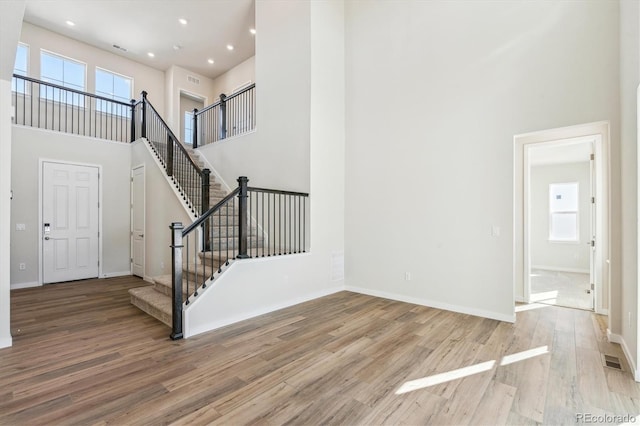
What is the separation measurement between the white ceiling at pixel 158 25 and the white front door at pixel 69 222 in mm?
3274

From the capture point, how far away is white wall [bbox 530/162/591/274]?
283 inches

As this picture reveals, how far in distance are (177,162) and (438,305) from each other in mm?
5223

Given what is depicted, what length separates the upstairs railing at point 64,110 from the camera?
20.9ft

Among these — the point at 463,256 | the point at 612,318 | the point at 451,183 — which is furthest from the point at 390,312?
the point at 612,318

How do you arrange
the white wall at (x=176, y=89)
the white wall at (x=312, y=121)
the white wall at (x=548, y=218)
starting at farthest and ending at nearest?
the white wall at (x=176, y=89) < the white wall at (x=548, y=218) < the white wall at (x=312, y=121)

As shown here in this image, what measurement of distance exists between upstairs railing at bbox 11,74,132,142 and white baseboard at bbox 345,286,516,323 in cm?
673

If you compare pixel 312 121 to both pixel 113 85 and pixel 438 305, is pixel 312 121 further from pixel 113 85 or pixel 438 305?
pixel 113 85

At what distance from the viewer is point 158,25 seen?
6.73 m

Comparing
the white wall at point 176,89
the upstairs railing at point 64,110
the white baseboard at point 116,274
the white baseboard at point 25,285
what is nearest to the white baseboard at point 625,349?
the white baseboard at point 116,274

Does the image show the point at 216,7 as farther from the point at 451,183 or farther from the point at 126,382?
the point at 126,382

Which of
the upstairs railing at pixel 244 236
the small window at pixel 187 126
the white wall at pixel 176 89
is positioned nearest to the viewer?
the upstairs railing at pixel 244 236

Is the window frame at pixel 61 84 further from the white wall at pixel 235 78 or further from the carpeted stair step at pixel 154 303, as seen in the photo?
the carpeted stair step at pixel 154 303

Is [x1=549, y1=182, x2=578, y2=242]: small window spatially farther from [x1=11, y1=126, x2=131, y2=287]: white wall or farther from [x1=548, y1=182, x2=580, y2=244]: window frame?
[x1=11, y1=126, x2=131, y2=287]: white wall

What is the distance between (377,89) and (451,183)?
2013 millimetres
